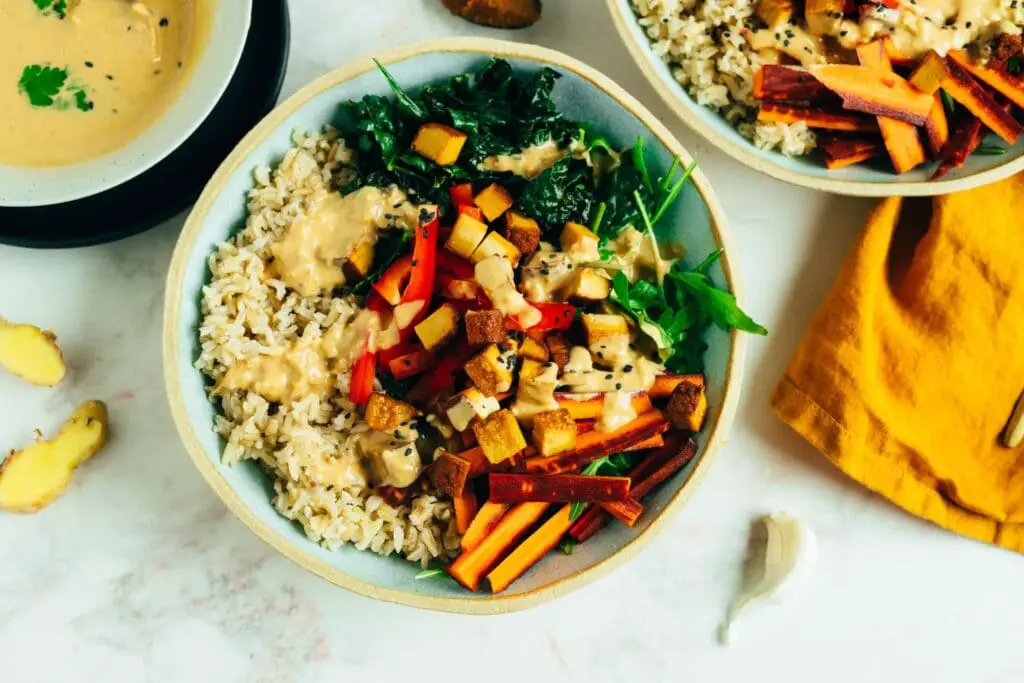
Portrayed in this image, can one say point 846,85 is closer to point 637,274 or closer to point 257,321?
point 637,274

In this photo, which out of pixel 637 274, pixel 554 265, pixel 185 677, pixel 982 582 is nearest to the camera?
pixel 554 265

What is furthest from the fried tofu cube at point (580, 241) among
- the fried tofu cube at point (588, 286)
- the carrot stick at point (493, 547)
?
the carrot stick at point (493, 547)

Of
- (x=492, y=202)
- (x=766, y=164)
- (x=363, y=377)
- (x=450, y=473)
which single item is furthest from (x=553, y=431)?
(x=766, y=164)

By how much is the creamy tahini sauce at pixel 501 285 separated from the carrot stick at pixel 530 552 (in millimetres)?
513

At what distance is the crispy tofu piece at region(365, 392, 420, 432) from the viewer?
2105 millimetres

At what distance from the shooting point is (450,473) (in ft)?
6.90

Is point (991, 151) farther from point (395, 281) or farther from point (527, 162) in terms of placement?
point (395, 281)

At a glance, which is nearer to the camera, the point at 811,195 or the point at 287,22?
the point at 287,22

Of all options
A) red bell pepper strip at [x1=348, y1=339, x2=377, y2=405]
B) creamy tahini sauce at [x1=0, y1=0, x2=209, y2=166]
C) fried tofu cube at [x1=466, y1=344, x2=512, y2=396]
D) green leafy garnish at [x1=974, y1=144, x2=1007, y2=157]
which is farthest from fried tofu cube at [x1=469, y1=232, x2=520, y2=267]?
green leafy garnish at [x1=974, y1=144, x2=1007, y2=157]

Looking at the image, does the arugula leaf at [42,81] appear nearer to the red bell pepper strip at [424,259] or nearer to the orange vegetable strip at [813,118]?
the red bell pepper strip at [424,259]

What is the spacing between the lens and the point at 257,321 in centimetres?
217

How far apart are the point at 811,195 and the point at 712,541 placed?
1050 millimetres

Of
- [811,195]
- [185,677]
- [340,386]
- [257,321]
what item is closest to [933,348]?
[811,195]

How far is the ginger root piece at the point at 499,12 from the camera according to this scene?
2.44 metres
